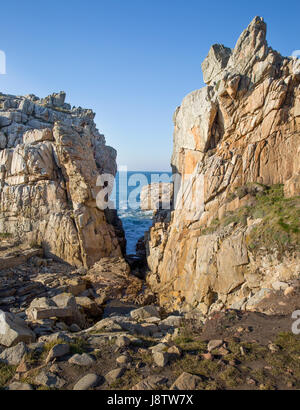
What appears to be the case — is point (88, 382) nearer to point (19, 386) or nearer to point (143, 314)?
point (19, 386)

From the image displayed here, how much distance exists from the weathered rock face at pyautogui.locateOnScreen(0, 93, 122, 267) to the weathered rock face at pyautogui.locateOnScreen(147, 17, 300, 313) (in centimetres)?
752

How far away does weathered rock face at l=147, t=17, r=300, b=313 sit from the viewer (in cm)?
1535

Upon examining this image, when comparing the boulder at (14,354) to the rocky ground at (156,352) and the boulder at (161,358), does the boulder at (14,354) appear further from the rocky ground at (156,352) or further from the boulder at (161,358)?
the boulder at (161,358)

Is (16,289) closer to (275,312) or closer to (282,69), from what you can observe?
(275,312)

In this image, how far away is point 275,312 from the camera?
938 cm

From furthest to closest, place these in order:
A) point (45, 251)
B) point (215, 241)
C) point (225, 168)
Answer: point (45, 251) → point (225, 168) → point (215, 241)

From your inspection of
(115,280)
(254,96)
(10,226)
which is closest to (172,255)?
(115,280)

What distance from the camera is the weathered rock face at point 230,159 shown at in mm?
15352

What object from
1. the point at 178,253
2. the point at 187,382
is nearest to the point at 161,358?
the point at 187,382

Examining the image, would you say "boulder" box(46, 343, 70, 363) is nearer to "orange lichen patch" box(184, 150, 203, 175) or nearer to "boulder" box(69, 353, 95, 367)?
"boulder" box(69, 353, 95, 367)

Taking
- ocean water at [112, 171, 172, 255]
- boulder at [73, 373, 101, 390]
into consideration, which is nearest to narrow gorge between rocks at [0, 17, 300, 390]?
boulder at [73, 373, 101, 390]

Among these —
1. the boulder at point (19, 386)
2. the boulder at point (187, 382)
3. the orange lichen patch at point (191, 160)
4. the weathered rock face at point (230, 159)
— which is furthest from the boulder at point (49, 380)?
the orange lichen patch at point (191, 160)

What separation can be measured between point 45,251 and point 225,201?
16.9 m

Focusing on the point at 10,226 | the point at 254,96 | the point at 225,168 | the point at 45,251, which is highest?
the point at 254,96
